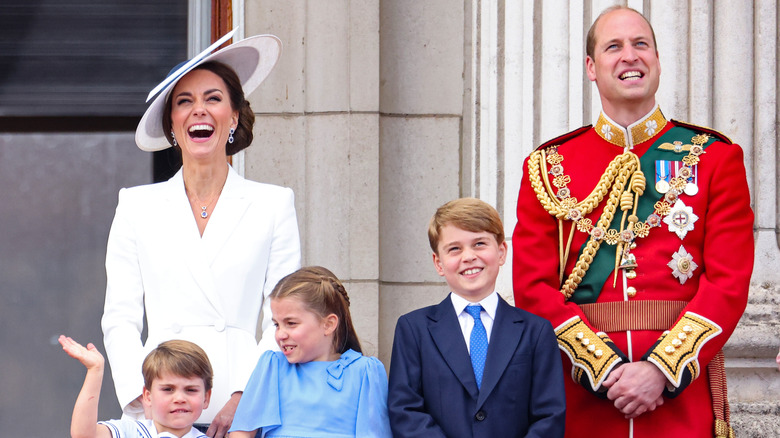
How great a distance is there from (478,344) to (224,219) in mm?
865

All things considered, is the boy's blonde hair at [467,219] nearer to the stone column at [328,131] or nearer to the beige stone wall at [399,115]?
the beige stone wall at [399,115]

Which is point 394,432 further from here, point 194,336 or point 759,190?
point 759,190

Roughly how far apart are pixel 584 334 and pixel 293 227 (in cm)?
95

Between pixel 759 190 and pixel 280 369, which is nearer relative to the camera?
pixel 280 369

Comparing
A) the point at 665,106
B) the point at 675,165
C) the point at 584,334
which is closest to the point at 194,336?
the point at 584,334

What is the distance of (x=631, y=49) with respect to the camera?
3.36 meters

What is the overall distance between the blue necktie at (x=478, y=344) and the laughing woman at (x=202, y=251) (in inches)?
23.4

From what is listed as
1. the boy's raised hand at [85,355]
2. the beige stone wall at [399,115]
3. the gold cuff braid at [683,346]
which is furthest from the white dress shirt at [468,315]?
the beige stone wall at [399,115]

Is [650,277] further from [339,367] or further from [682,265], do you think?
[339,367]

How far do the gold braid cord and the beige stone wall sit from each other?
1.39m

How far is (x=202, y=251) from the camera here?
333cm

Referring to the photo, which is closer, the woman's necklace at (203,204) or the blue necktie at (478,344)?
the blue necktie at (478,344)

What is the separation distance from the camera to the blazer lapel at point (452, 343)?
10.1 feet

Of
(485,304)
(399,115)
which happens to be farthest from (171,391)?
(399,115)
